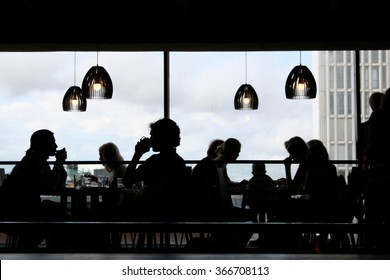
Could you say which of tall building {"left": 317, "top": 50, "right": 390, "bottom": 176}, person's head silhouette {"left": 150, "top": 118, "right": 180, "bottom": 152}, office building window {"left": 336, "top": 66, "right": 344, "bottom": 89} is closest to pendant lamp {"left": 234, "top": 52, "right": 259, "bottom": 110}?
tall building {"left": 317, "top": 50, "right": 390, "bottom": 176}

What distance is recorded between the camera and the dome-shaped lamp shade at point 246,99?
5.93 metres

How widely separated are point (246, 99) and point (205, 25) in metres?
1.21

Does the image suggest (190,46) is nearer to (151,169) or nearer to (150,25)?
(150,25)

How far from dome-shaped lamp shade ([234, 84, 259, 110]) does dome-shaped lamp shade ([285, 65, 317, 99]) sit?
69 centimetres

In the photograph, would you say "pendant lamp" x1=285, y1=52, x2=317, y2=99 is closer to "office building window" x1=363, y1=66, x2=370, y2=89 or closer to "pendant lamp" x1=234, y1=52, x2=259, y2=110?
"pendant lamp" x1=234, y1=52, x2=259, y2=110

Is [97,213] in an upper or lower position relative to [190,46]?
lower

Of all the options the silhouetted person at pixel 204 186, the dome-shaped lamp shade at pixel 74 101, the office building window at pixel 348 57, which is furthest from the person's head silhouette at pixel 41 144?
the office building window at pixel 348 57

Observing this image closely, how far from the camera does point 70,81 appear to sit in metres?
7.18

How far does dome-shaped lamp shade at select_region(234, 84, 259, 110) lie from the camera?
19.5 ft

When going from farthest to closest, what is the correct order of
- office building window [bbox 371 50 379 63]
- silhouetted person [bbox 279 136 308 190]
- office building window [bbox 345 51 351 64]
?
1. office building window [bbox 371 50 379 63]
2. office building window [bbox 345 51 351 64]
3. silhouetted person [bbox 279 136 308 190]

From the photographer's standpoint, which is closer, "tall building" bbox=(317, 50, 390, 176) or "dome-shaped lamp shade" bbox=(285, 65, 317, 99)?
"dome-shaped lamp shade" bbox=(285, 65, 317, 99)

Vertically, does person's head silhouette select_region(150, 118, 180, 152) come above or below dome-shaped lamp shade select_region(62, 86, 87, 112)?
below

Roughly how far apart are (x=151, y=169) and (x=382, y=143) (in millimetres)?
1382
